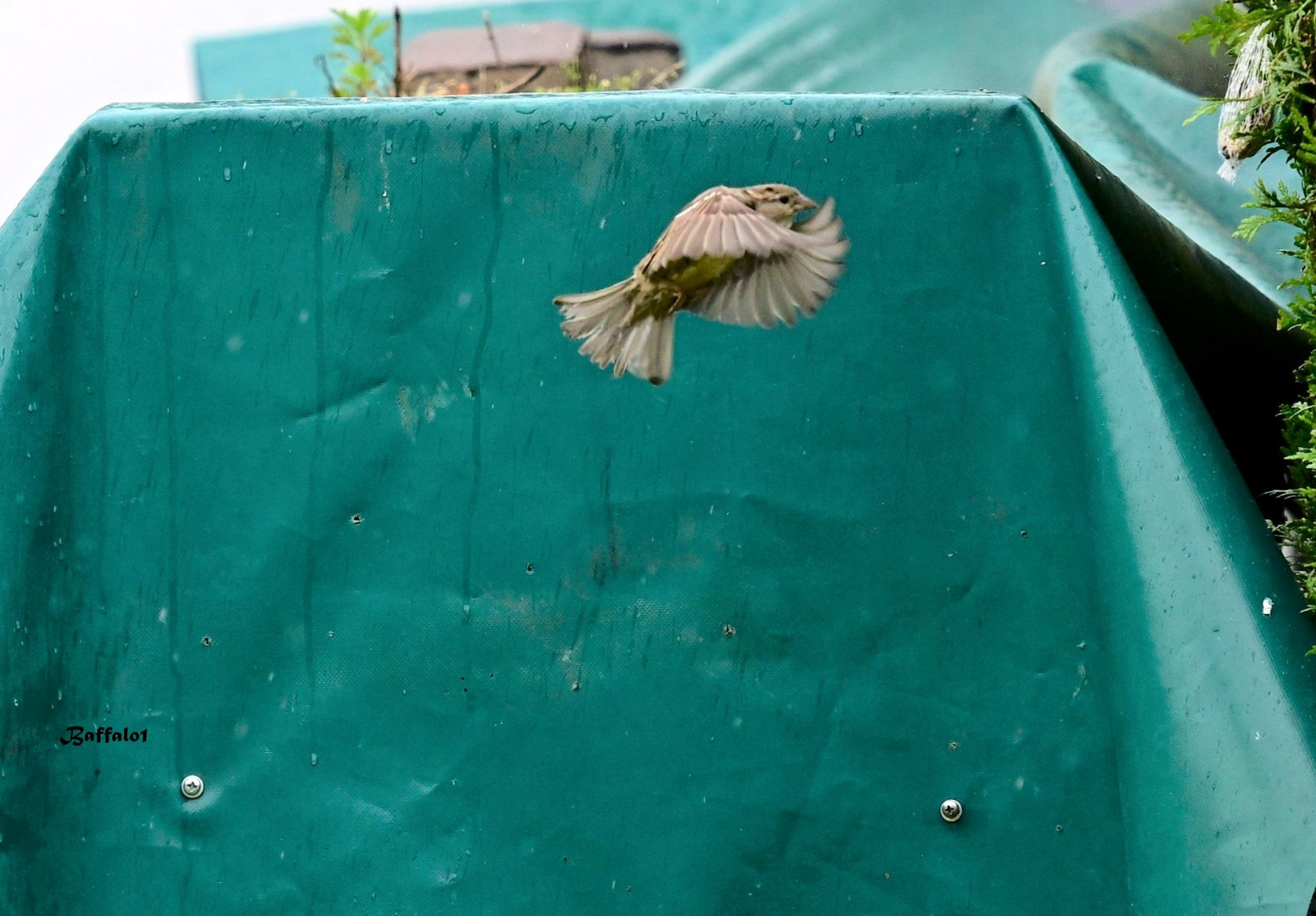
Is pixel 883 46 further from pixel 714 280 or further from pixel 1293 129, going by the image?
pixel 714 280

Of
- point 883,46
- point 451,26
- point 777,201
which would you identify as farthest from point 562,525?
point 451,26

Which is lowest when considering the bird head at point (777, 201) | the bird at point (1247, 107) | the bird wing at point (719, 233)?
the bird wing at point (719, 233)

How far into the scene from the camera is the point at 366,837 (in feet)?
6.22

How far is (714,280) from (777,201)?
0.16 meters

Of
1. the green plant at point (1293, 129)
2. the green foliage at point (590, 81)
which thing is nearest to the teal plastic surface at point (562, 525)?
the green plant at point (1293, 129)

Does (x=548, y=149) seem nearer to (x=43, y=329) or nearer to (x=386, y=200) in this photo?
(x=386, y=200)

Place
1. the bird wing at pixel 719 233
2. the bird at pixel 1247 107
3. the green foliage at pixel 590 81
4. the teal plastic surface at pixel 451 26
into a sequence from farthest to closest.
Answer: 1. the teal plastic surface at pixel 451 26
2. the green foliage at pixel 590 81
3. the bird at pixel 1247 107
4. the bird wing at pixel 719 233

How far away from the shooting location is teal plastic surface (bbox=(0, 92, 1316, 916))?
1875 mm

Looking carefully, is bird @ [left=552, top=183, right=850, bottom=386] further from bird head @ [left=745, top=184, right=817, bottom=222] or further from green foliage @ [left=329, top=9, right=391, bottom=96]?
green foliage @ [left=329, top=9, right=391, bottom=96]

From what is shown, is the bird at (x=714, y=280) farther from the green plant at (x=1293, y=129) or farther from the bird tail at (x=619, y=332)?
the green plant at (x=1293, y=129)

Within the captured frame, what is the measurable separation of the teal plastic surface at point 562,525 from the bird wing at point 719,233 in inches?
2.8

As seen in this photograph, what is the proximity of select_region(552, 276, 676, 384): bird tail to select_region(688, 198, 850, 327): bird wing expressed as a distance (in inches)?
3.0

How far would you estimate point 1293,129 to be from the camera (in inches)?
77.2

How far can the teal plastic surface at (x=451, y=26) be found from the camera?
5082 millimetres
